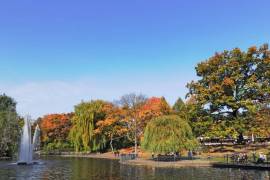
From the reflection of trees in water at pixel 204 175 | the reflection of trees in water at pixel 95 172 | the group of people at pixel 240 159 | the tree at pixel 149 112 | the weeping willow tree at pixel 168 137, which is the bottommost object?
the reflection of trees in water at pixel 95 172

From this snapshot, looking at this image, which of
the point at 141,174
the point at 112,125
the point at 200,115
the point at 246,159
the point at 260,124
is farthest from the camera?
the point at 112,125

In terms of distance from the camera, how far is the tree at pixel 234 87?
53.7 metres

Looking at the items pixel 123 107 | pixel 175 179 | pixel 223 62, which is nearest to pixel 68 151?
pixel 123 107

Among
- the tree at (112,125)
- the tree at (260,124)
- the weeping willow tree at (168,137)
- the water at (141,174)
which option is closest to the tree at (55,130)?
the tree at (112,125)

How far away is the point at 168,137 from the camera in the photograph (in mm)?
44406

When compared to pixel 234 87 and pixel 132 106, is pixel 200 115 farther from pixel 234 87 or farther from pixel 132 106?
pixel 132 106

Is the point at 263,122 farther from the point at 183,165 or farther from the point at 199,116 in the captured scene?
the point at 183,165

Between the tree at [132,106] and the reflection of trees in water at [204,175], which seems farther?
the tree at [132,106]

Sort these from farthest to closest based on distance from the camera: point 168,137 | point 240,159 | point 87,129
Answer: point 87,129, point 168,137, point 240,159

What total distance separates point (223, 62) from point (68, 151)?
43.7 m

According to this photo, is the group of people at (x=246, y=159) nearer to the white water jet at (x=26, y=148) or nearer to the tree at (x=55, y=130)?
the white water jet at (x=26, y=148)

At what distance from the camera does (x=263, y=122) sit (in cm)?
5000

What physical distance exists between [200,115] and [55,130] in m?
45.1

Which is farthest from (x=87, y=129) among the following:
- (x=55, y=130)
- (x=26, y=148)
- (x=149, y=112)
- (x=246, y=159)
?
(x=246, y=159)
